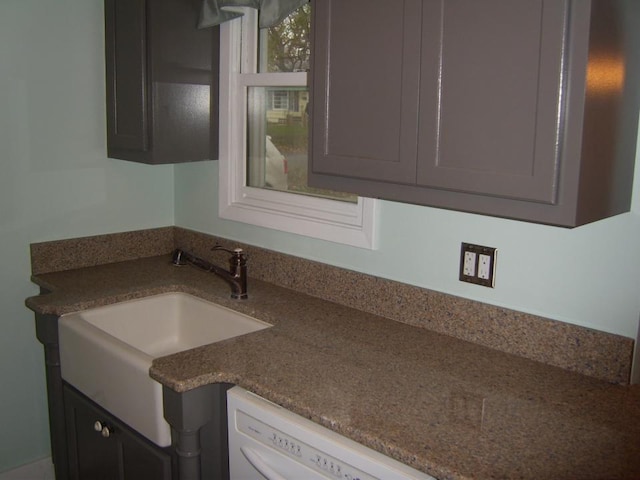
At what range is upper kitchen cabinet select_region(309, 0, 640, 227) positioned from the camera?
1.37 m

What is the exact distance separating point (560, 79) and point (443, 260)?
2.62 ft

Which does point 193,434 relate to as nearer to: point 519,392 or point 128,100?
point 519,392

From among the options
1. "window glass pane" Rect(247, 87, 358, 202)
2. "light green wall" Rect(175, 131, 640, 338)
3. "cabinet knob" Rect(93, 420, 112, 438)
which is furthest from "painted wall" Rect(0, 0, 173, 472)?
"light green wall" Rect(175, 131, 640, 338)

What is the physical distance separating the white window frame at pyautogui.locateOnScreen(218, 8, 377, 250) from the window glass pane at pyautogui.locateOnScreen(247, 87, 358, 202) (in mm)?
33

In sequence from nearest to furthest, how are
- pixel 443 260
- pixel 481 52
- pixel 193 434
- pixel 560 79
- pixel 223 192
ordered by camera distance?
pixel 560 79, pixel 481 52, pixel 193 434, pixel 443 260, pixel 223 192

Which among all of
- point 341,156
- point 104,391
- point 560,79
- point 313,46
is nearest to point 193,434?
point 104,391

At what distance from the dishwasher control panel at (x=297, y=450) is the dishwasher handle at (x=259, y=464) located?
0.13 feet

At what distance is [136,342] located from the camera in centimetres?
254

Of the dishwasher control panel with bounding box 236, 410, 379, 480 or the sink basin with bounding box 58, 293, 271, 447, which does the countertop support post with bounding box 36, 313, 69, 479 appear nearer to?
the sink basin with bounding box 58, 293, 271, 447

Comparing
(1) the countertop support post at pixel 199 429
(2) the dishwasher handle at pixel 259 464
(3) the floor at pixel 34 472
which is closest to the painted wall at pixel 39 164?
(3) the floor at pixel 34 472

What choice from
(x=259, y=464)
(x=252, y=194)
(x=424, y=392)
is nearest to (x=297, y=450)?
(x=259, y=464)

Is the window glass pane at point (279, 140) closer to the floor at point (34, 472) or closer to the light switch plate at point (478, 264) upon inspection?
the light switch plate at point (478, 264)

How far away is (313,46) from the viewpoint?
185 cm

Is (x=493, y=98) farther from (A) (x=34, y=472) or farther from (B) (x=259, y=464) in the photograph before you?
(A) (x=34, y=472)
